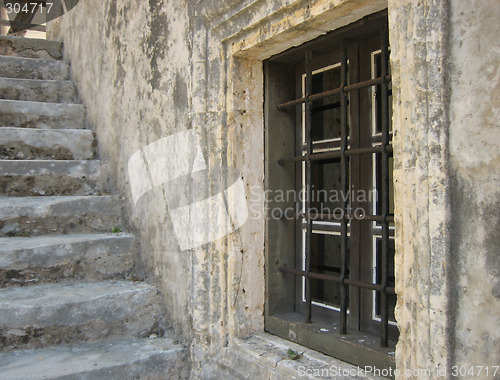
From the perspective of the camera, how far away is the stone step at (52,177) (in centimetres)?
316

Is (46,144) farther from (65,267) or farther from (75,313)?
(75,313)

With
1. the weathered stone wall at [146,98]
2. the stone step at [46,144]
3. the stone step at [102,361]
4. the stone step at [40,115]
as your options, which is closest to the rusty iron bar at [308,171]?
the weathered stone wall at [146,98]

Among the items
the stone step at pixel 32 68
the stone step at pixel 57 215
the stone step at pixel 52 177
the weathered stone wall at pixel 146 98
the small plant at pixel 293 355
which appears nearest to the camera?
the small plant at pixel 293 355

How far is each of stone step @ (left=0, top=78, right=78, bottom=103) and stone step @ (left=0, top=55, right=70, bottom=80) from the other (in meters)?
0.36

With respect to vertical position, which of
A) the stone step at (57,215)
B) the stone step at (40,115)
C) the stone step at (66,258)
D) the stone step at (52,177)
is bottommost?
the stone step at (66,258)

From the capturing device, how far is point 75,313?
7.59 ft

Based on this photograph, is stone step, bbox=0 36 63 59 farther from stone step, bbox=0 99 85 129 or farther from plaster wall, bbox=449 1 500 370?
plaster wall, bbox=449 1 500 370

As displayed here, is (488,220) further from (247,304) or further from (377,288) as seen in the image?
(247,304)

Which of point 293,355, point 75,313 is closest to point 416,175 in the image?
point 293,355

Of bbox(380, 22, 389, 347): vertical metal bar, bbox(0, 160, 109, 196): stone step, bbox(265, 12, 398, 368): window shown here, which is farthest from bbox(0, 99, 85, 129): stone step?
bbox(380, 22, 389, 347): vertical metal bar

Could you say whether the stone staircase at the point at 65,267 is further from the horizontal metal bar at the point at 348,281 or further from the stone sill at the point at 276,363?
the horizontal metal bar at the point at 348,281

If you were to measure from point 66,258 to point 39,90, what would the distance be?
227cm

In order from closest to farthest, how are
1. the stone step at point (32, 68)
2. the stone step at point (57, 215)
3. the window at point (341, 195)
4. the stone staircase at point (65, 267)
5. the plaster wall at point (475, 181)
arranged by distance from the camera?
the plaster wall at point (475, 181) → the window at point (341, 195) → the stone staircase at point (65, 267) → the stone step at point (57, 215) → the stone step at point (32, 68)

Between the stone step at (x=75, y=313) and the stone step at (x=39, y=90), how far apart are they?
2310 mm
